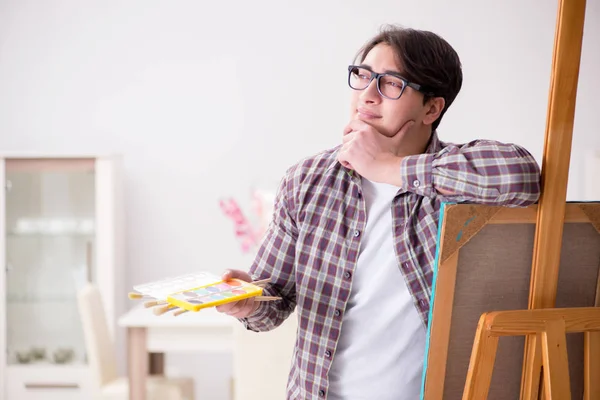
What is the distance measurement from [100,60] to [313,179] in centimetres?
274

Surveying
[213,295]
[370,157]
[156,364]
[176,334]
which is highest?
[370,157]

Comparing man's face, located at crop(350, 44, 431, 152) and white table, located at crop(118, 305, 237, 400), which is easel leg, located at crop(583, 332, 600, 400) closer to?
man's face, located at crop(350, 44, 431, 152)

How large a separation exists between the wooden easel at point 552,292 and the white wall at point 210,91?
268 cm

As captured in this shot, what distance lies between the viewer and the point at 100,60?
12.1 ft

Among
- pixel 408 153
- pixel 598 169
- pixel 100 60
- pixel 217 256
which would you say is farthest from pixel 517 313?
pixel 100 60

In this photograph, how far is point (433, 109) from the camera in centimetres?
129

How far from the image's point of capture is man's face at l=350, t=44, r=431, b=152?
123 centimetres

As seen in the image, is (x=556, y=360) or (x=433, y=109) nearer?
(x=556, y=360)

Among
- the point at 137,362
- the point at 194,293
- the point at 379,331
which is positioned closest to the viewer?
the point at 194,293

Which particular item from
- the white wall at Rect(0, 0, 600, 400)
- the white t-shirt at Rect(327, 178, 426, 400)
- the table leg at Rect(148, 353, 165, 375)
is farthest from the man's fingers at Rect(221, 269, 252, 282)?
the white wall at Rect(0, 0, 600, 400)

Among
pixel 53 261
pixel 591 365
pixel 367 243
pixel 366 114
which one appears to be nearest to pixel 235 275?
pixel 367 243

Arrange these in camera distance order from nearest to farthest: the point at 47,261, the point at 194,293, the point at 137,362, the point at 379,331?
the point at 194,293, the point at 379,331, the point at 137,362, the point at 47,261

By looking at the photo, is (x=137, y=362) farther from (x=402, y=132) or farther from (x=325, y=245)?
(x=402, y=132)

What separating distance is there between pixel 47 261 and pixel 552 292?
299 centimetres
